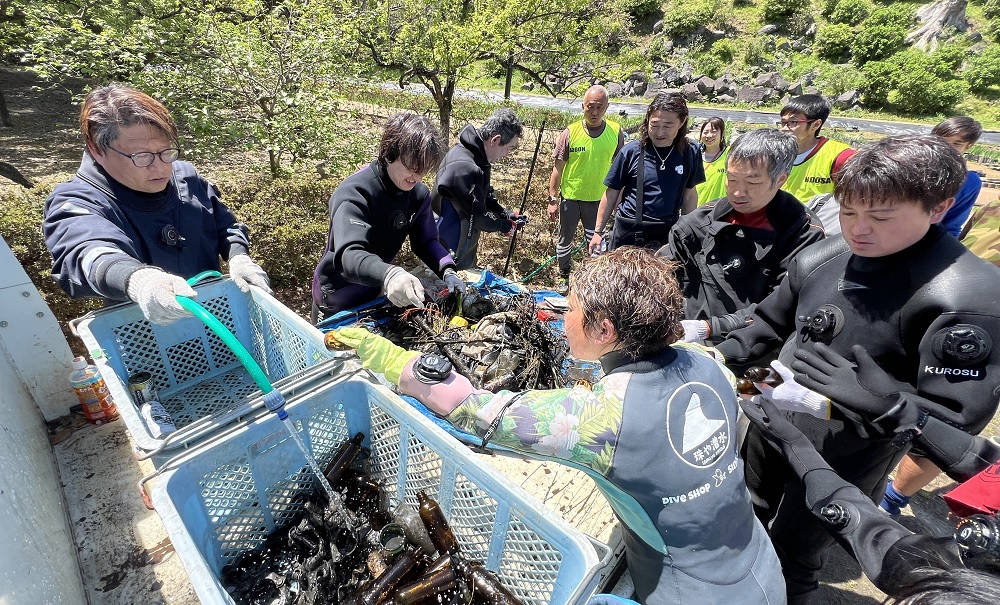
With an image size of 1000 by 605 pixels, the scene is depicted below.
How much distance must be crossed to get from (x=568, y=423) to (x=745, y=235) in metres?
1.88

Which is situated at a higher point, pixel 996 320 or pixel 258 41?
pixel 258 41

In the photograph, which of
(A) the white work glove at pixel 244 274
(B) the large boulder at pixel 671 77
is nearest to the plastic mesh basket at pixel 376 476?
(A) the white work glove at pixel 244 274

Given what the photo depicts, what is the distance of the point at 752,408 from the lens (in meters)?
1.85

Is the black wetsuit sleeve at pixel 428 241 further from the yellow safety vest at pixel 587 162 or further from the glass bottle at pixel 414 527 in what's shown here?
the yellow safety vest at pixel 587 162

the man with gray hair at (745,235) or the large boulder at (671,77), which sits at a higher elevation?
the large boulder at (671,77)

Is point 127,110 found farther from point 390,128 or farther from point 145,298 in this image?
point 390,128

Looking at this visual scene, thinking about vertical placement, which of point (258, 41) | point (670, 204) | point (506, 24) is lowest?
point (670, 204)

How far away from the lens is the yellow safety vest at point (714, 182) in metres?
4.49

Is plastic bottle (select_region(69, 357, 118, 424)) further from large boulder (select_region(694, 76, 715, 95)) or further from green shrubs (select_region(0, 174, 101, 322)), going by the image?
large boulder (select_region(694, 76, 715, 95))

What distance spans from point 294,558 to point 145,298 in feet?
3.75

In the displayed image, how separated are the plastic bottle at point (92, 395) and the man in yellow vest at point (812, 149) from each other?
5447mm

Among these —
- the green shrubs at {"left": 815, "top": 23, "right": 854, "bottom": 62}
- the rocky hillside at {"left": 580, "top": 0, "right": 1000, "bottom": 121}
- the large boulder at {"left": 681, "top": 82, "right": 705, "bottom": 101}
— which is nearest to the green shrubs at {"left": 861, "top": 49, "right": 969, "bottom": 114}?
the rocky hillside at {"left": 580, "top": 0, "right": 1000, "bottom": 121}

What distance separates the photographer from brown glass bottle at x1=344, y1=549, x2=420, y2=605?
61.8 inches

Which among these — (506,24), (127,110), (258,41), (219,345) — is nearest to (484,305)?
A: (219,345)
